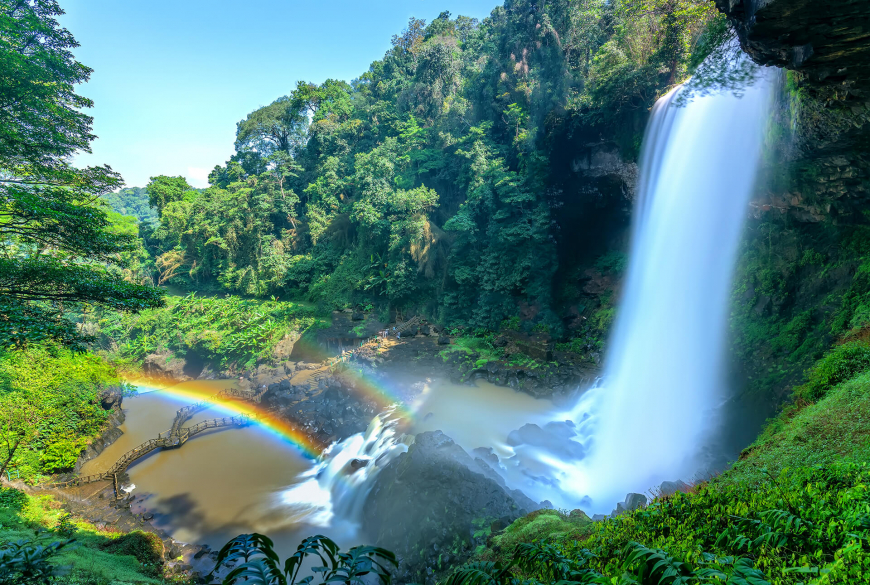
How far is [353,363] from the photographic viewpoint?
1938 cm

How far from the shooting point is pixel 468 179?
21938mm

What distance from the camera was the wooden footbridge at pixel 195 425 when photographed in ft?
44.7

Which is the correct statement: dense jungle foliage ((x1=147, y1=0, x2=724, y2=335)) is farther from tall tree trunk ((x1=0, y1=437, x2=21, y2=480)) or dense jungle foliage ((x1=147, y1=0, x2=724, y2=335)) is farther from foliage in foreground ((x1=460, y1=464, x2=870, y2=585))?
tall tree trunk ((x1=0, y1=437, x2=21, y2=480))

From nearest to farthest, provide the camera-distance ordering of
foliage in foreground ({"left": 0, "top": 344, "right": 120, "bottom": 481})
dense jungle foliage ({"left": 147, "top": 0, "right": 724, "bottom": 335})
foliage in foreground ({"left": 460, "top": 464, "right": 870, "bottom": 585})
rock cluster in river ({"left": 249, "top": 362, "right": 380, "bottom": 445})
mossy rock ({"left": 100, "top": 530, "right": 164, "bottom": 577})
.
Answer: foliage in foreground ({"left": 460, "top": 464, "right": 870, "bottom": 585}) < mossy rock ({"left": 100, "top": 530, "right": 164, "bottom": 577}) < foliage in foreground ({"left": 0, "top": 344, "right": 120, "bottom": 481}) < rock cluster in river ({"left": 249, "top": 362, "right": 380, "bottom": 445}) < dense jungle foliage ({"left": 147, "top": 0, "right": 724, "bottom": 335})

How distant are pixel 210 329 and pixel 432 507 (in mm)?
22005

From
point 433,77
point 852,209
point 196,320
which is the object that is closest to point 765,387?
point 852,209

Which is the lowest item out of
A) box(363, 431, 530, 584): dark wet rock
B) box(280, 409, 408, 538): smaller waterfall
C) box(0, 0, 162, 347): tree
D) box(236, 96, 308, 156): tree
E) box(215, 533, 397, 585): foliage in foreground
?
box(280, 409, 408, 538): smaller waterfall

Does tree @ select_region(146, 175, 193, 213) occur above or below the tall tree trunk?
above

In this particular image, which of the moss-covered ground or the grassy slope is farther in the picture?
the moss-covered ground

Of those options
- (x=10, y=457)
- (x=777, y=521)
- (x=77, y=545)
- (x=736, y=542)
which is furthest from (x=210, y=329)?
(x=777, y=521)

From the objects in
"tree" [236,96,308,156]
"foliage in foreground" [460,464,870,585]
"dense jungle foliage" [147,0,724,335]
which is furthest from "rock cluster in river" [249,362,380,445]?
"tree" [236,96,308,156]

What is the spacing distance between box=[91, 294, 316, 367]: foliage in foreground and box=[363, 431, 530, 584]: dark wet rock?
1616 centimetres

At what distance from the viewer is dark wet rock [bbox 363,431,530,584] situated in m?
7.80

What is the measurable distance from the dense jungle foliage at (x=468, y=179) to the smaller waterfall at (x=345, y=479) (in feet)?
30.7
